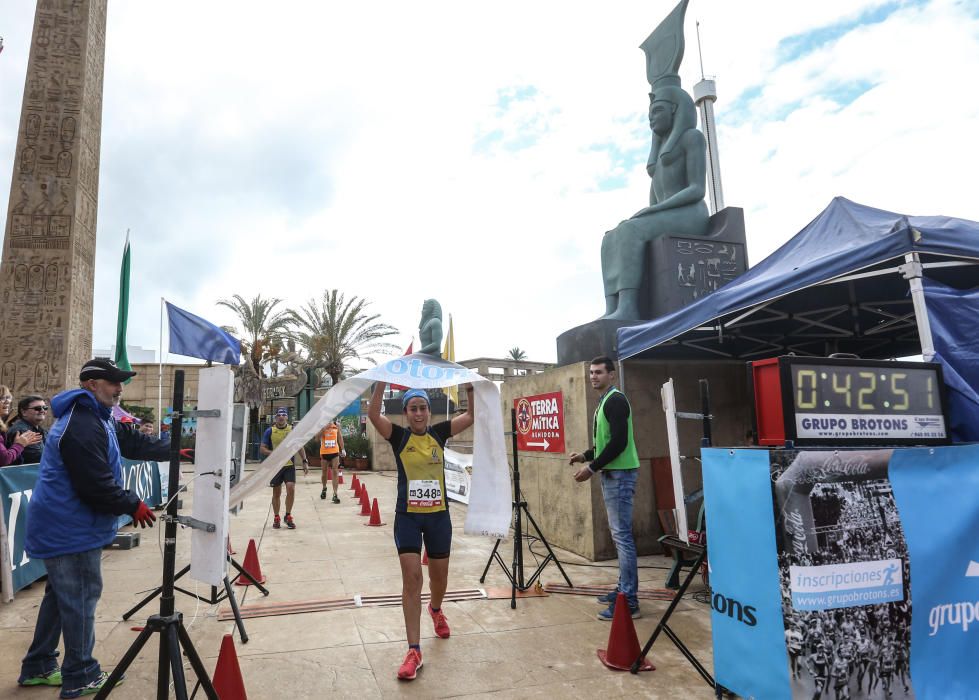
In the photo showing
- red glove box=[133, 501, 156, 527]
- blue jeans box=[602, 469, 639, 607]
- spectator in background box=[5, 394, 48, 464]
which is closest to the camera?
red glove box=[133, 501, 156, 527]

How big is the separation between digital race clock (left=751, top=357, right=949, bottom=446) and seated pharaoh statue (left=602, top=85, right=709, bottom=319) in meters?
4.81

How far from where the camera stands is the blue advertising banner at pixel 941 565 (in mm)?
3043

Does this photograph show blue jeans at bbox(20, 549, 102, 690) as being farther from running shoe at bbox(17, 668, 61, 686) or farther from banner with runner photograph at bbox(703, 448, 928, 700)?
banner with runner photograph at bbox(703, 448, 928, 700)

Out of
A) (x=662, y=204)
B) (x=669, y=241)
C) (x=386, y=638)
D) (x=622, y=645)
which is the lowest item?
(x=386, y=638)

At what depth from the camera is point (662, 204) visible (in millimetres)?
8492

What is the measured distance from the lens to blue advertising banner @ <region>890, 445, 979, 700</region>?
3.04m

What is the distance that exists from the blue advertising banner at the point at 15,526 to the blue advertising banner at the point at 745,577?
5.95 metres

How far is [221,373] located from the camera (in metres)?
3.27

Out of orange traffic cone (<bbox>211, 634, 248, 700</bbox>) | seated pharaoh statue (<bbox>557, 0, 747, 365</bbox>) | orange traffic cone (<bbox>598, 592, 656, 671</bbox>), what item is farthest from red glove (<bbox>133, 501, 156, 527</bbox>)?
seated pharaoh statue (<bbox>557, 0, 747, 365</bbox>)

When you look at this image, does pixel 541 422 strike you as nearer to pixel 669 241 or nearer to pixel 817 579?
pixel 669 241

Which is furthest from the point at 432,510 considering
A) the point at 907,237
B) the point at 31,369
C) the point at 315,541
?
the point at 31,369

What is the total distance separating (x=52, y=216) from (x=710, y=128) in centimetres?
3350

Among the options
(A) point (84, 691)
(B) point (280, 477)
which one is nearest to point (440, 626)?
(A) point (84, 691)

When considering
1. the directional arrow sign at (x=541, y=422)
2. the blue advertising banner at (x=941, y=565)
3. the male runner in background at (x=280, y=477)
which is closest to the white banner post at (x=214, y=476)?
the blue advertising banner at (x=941, y=565)
